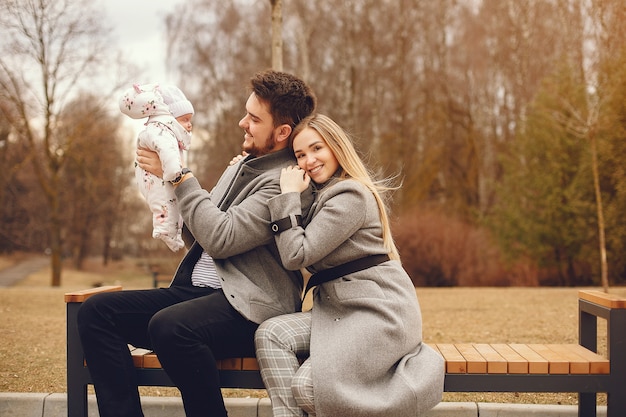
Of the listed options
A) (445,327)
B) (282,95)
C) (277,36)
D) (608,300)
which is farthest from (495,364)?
(277,36)

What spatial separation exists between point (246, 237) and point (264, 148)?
0.53 metres

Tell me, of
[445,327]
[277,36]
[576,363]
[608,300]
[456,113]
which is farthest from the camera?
[456,113]

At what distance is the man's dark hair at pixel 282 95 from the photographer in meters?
3.25

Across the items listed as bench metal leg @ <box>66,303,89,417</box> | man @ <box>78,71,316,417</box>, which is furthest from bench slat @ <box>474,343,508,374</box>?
bench metal leg @ <box>66,303,89,417</box>

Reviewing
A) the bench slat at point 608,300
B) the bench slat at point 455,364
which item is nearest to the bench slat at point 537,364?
the bench slat at point 455,364

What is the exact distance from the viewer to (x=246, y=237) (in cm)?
301

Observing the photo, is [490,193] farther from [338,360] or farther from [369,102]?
[338,360]

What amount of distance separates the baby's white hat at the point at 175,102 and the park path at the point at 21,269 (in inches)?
834

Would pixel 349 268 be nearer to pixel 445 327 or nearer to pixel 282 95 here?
pixel 282 95

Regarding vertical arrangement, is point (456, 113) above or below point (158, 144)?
above

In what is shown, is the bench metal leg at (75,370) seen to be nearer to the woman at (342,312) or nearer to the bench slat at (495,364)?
the woman at (342,312)

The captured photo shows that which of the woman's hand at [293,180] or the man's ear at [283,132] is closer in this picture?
the woman's hand at [293,180]

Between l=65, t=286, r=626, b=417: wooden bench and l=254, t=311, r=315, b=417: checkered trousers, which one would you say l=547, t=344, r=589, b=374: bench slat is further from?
l=254, t=311, r=315, b=417: checkered trousers

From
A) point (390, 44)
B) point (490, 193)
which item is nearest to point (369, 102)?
point (390, 44)
